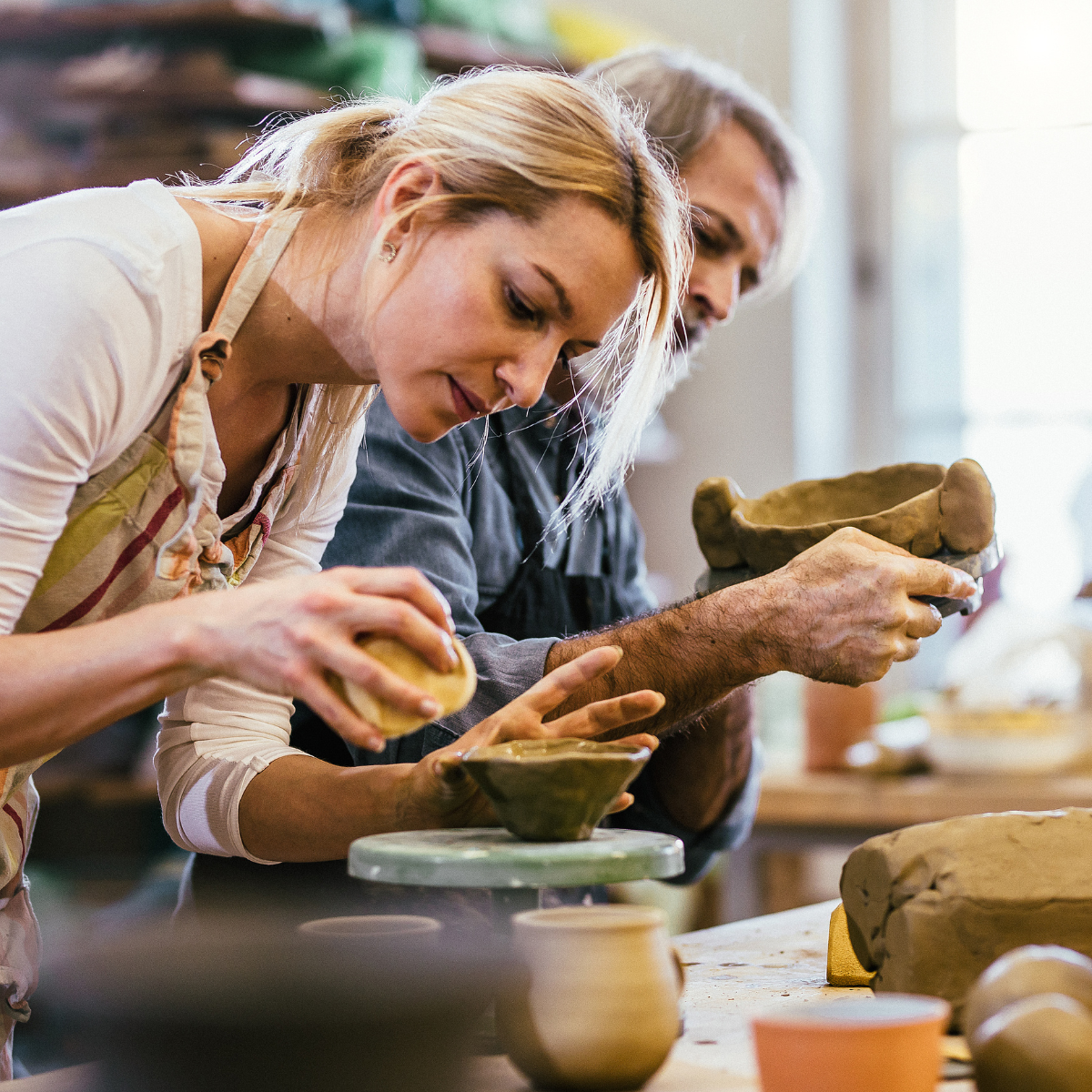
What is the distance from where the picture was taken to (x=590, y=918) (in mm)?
950

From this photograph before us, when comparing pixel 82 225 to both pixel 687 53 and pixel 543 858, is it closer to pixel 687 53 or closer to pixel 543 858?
pixel 543 858

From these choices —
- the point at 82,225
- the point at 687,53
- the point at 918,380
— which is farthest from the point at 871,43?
the point at 82,225

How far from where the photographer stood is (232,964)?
104 centimetres

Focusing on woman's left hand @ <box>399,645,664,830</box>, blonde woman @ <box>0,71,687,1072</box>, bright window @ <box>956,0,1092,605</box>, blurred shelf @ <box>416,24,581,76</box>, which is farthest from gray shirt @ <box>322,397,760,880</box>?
bright window @ <box>956,0,1092,605</box>

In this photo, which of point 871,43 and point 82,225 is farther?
point 871,43

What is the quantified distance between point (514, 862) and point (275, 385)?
60 centimetres

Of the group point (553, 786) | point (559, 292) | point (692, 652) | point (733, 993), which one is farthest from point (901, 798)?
point (553, 786)

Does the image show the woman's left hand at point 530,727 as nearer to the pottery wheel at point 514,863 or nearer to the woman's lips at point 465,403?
the pottery wheel at point 514,863

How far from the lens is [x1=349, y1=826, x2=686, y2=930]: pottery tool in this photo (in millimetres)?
937

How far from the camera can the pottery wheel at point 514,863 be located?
937 mm

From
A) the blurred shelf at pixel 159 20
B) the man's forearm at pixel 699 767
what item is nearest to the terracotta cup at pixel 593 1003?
the man's forearm at pixel 699 767

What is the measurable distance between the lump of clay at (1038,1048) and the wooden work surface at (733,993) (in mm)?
93

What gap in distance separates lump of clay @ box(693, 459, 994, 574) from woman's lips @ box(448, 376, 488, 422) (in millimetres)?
310

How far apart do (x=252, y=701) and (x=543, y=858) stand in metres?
0.59
